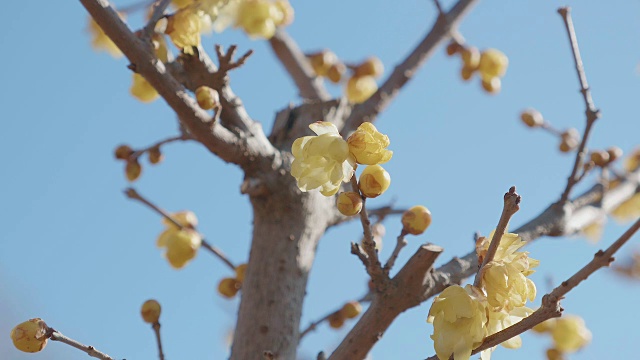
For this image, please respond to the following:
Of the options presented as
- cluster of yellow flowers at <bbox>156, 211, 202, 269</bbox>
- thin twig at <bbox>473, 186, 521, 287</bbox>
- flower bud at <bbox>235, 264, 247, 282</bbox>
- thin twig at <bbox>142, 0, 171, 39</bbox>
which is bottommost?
thin twig at <bbox>473, 186, 521, 287</bbox>

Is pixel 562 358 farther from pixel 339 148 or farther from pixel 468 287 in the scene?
pixel 339 148

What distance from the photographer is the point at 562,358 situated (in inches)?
78.7

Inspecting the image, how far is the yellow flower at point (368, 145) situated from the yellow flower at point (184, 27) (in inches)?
33.7

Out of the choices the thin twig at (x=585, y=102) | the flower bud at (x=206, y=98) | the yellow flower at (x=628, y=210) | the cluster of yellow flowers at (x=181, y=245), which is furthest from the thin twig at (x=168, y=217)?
the yellow flower at (x=628, y=210)

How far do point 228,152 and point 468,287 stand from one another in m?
0.99

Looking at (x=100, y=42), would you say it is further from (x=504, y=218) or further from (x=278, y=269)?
(x=504, y=218)

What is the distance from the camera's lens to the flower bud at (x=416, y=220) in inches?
60.7

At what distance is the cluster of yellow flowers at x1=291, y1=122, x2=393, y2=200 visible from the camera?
117 cm

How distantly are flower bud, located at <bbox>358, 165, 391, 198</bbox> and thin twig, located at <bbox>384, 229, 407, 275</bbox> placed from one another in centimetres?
24

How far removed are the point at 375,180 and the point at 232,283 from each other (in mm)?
1103

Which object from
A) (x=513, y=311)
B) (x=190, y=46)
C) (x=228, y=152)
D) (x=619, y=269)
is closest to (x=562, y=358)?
(x=619, y=269)

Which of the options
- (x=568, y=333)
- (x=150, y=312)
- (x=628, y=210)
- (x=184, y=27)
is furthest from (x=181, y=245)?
(x=628, y=210)

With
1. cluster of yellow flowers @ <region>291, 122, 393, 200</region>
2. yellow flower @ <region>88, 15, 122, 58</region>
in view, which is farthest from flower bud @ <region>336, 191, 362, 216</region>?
yellow flower @ <region>88, 15, 122, 58</region>

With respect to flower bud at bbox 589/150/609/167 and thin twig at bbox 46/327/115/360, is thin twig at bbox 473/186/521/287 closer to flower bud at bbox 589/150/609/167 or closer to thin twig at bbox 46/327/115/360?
thin twig at bbox 46/327/115/360
